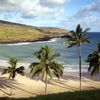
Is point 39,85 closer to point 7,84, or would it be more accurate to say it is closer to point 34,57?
point 7,84

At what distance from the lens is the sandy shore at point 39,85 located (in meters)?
50.4

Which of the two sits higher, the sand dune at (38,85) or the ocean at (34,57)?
the ocean at (34,57)

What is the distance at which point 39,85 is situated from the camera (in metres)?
55.4

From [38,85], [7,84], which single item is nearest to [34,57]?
[38,85]

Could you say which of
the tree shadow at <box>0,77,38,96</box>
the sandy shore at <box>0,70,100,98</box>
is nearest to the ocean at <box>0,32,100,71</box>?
the sandy shore at <box>0,70,100,98</box>

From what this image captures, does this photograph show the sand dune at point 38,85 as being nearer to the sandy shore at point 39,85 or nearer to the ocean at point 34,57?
the sandy shore at point 39,85

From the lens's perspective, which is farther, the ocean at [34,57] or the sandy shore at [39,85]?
the ocean at [34,57]

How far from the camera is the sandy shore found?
50.4 meters

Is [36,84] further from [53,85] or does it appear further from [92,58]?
[92,58]

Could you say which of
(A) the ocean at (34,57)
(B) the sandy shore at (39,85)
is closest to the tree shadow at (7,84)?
(B) the sandy shore at (39,85)

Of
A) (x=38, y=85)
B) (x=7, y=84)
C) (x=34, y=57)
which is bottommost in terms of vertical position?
(x=38, y=85)

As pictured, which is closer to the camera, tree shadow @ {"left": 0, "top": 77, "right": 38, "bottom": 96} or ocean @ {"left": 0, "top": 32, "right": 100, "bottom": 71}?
tree shadow @ {"left": 0, "top": 77, "right": 38, "bottom": 96}

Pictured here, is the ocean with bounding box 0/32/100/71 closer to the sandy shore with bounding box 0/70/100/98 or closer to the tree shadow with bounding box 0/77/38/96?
the sandy shore with bounding box 0/70/100/98

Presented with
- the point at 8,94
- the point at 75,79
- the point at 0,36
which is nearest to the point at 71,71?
the point at 75,79
